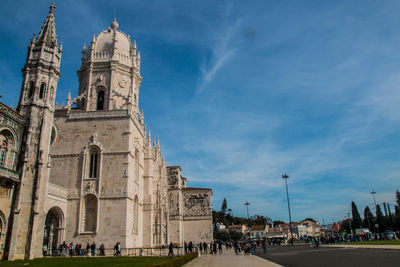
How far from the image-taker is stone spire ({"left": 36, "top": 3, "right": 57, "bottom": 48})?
23.6 meters

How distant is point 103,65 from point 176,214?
30217 mm

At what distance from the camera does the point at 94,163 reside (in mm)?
31219

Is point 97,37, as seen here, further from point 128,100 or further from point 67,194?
point 67,194

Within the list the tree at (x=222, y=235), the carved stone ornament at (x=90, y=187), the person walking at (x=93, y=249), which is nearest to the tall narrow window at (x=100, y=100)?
the carved stone ornament at (x=90, y=187)

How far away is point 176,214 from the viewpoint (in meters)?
55.2

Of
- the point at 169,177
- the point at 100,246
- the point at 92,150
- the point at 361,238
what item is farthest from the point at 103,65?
the point at 361,238

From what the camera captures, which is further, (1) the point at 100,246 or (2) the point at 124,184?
(2) the point at 124,184

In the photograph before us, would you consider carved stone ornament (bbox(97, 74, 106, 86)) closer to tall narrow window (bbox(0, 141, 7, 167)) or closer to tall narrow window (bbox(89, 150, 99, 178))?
tall narrow window (bbox(89, 150, 99, 178))

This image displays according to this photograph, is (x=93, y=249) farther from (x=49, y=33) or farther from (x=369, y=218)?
(x=369, y=218)

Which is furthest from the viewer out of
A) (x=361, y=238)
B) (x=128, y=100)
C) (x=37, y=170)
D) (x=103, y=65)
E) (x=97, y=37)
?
(x=361, y=238)

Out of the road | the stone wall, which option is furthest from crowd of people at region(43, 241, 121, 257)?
the stone wall

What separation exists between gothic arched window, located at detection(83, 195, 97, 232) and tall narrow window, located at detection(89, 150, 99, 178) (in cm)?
221

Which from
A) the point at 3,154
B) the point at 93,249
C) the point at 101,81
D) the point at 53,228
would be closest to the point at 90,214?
the point at 53,228

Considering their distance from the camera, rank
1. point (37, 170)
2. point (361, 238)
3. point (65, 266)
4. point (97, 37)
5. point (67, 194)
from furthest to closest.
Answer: point (361, 238)
point (97, 37)
point (67, 194)
point (37, 170)
point (65, 266)
